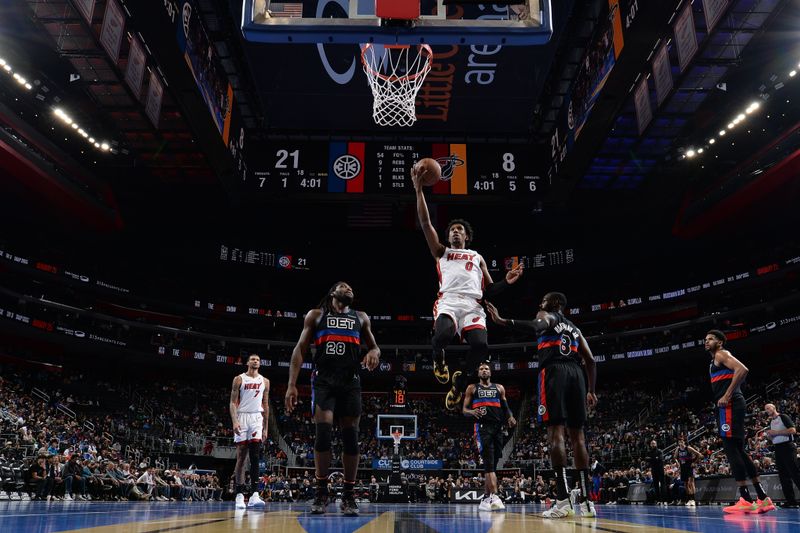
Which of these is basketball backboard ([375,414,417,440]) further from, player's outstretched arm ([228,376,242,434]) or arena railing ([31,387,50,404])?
player's outstretched arm ([228,376,242,434])

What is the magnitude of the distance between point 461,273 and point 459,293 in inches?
7.9

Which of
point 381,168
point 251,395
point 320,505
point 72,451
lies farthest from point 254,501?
point 72,451

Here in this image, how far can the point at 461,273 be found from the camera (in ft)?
18.6

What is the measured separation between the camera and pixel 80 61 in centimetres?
1288

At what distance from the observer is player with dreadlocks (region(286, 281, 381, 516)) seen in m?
5.57

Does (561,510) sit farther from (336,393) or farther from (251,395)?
(251,395)

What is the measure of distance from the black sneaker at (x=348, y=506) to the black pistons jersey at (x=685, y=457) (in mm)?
10930

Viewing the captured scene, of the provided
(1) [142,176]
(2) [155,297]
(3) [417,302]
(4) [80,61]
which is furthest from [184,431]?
(4) [80,61]

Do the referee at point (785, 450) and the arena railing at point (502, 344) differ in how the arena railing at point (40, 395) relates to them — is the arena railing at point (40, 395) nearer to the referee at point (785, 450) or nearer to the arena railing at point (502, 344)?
the arena railing at point (502, 344)

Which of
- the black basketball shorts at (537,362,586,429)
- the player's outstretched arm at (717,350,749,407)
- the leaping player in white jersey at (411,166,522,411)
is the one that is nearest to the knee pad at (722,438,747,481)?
the player's outstretched arm at (717,350,749,407)

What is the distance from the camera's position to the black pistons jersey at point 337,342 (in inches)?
223

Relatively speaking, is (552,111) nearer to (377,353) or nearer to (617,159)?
(617,159)

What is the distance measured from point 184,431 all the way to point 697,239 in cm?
2798

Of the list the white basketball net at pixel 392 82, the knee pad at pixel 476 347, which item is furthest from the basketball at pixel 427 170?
the white basketball net at pixel 392 82
